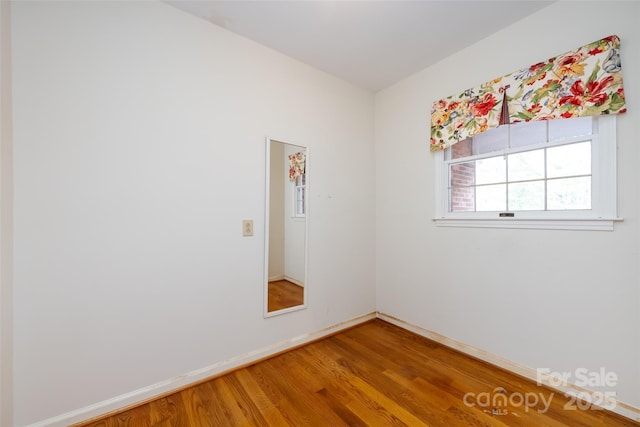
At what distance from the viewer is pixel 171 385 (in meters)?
1.67

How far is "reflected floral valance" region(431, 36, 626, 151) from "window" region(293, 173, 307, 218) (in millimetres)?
1203

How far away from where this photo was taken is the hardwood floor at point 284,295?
6.95ft

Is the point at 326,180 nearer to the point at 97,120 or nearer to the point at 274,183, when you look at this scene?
the point at 274,183

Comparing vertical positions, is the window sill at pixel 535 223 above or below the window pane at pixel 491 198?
below

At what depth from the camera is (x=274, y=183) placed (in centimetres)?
212

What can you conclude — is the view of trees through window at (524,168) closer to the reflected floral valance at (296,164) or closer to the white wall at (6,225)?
the reflected floral valance at (296,164)

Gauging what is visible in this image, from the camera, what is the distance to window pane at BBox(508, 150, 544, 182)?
1.81 meters

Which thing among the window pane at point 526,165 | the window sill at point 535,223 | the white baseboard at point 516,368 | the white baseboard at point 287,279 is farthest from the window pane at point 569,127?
the white baseboard at point 287,279

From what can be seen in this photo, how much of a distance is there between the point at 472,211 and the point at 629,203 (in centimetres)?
84

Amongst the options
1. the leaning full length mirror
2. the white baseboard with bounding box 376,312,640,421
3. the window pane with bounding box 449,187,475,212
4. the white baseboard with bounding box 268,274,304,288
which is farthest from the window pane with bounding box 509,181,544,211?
the white baseboard with bounding box 268,274,304,288

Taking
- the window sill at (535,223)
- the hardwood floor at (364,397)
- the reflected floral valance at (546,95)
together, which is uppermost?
the reflected floral valance at (546,95)

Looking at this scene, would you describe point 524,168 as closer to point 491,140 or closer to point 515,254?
point 491,140

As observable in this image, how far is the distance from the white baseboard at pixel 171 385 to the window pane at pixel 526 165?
6.61ft

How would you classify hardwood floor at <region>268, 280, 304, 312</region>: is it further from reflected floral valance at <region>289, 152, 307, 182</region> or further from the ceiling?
the ceiling
